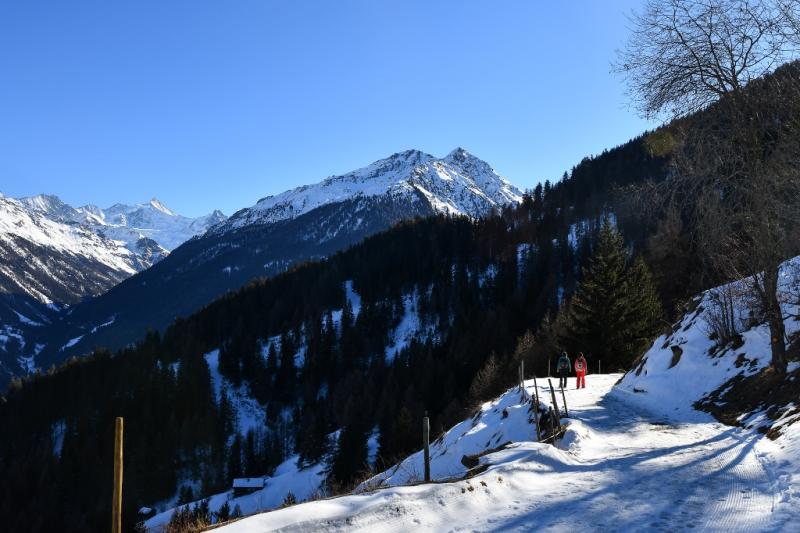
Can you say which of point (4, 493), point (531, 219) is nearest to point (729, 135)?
point (4, 493)

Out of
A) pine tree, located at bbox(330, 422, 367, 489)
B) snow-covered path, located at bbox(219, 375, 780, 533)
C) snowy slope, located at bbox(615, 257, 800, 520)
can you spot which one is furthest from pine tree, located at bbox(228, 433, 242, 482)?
snow-covered path, located at bbox(219, 375, 780, 533)

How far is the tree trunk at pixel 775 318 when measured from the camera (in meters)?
12.4

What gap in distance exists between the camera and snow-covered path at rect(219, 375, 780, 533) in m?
6.63

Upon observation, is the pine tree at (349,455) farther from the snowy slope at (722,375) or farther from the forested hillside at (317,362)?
the snowy slope at (722,375)

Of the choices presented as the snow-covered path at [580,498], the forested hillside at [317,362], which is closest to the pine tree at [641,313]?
the forested hillside at [317,362]

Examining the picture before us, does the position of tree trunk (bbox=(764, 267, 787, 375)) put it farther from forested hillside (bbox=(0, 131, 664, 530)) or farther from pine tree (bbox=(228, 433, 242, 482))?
pine tree (bbox=(228, 433, 242, 482))

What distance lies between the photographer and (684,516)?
6992mm

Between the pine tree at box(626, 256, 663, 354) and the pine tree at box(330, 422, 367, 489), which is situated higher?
the pine tree at box(626, 256, 663, 354)

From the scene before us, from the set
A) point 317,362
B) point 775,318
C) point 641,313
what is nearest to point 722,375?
point 775,318

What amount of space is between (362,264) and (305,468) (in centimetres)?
9555

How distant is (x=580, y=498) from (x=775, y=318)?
8.62 m

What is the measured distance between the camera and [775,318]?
42.5 feet

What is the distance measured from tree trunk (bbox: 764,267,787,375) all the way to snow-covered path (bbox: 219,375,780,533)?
10.9 ft

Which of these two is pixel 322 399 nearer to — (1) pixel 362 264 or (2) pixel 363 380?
(2) pixel 363 380
